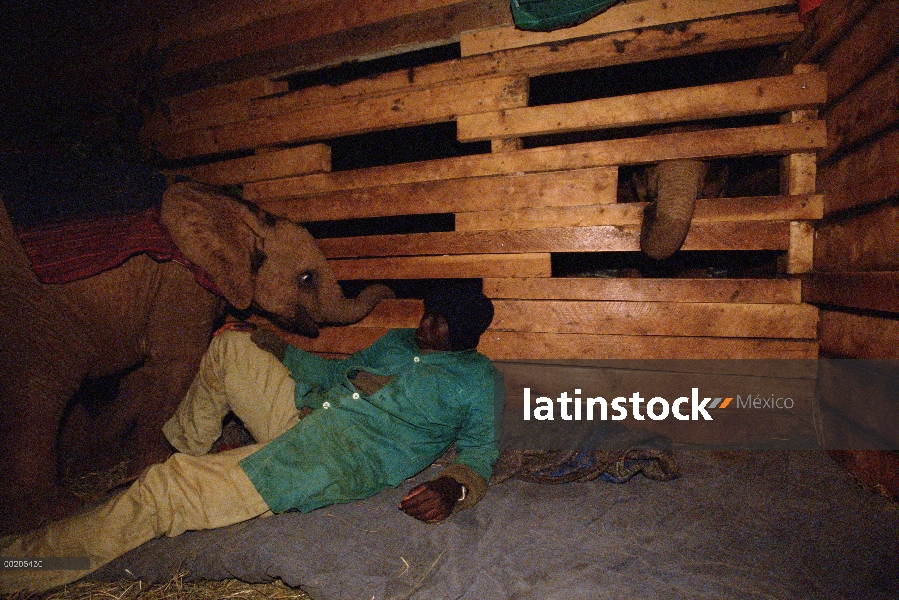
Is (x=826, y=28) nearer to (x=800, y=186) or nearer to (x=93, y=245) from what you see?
(x=800, y=186)

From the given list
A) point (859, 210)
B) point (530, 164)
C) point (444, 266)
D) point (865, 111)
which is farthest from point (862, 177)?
point (444, 266)

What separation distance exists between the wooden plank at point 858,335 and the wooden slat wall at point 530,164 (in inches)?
4.2

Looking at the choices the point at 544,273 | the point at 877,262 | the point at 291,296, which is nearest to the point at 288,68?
the point at 291,296

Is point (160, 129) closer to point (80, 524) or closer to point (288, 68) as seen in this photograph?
point (288, 68)

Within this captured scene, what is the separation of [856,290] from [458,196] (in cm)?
251

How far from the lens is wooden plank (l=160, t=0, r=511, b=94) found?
3223 millimetres

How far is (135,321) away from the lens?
9.98 ft

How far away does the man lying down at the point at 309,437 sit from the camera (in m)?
2.30

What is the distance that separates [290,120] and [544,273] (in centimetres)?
253

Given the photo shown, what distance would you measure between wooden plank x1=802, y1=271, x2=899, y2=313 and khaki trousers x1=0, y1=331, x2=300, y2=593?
3.42 meters

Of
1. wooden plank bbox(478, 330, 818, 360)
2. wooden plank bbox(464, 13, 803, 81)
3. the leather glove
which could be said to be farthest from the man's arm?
wooden plank bbox(464, 13, 803, 81)

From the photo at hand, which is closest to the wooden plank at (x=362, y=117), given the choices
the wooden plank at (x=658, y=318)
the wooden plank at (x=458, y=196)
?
the wooden plank at (x=458, y=196)

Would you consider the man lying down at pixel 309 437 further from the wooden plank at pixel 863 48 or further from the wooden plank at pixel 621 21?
the wooden plank at pixel 863 48

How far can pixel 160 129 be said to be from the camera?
424 centimetres
